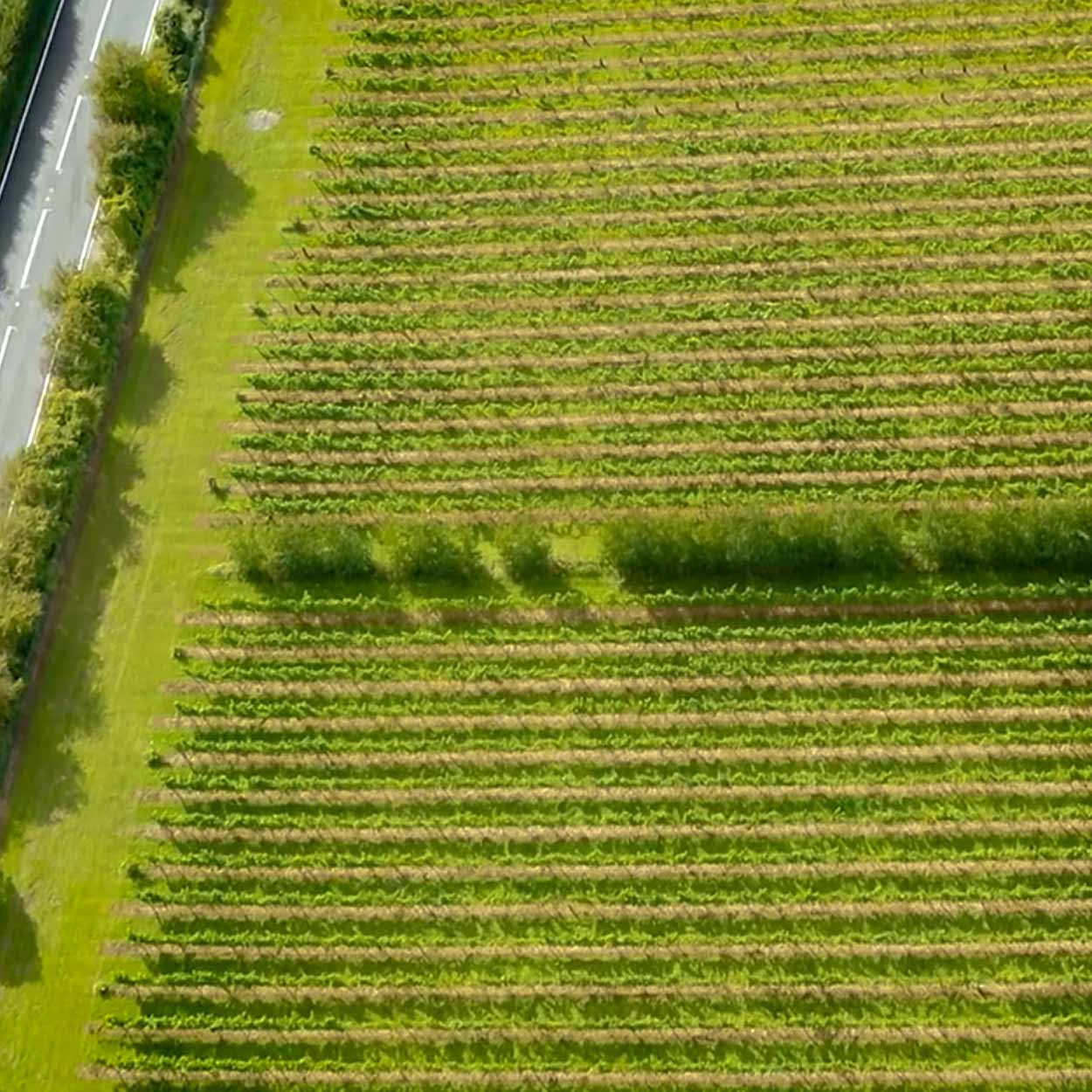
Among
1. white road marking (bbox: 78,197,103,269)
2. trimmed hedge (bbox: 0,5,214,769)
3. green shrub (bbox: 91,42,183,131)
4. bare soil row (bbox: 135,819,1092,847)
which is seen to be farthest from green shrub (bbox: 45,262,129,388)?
bare soil row (bbox: 135,819,1092,847)

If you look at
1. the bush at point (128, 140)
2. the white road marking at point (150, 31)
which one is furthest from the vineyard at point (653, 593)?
the white road marking at point (150, 31)

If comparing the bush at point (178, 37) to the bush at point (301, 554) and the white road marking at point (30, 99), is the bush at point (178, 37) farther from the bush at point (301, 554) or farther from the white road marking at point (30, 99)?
the bush at point (301, 554)

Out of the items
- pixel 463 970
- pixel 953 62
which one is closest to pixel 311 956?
pixel 463 970

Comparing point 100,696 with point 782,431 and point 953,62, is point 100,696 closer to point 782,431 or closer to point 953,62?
point 782,431

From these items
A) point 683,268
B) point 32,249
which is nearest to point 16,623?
point 32,249

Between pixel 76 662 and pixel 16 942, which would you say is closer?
pixel 16 942

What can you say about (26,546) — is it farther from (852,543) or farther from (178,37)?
(852,543)
